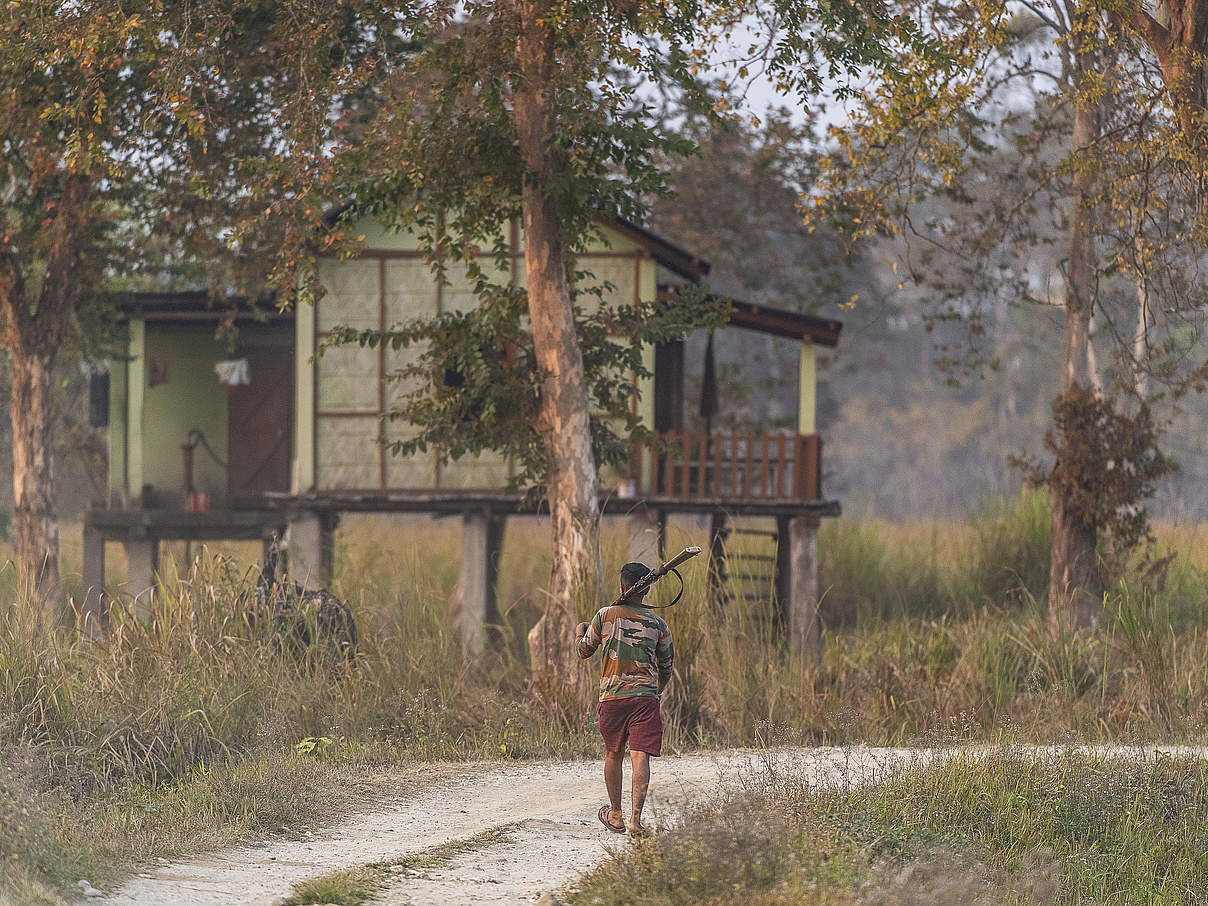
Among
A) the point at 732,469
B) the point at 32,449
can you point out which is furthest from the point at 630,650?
the point at 32,449

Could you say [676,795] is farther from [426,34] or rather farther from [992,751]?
[426,34]

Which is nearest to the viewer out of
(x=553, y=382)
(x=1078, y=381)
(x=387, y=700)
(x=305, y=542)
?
(x=387, y=700)

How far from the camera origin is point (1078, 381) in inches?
617

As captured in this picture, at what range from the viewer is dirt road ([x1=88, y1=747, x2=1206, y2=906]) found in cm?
657

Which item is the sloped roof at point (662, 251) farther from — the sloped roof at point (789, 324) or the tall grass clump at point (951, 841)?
the tall grass clump at point (951, 841)

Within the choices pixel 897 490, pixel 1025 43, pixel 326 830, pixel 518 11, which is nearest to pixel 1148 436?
pixel 1025 43

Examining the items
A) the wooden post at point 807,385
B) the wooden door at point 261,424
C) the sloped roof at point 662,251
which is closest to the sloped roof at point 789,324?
the wooden post at point 807,385

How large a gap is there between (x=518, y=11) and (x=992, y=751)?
6661 millimetres

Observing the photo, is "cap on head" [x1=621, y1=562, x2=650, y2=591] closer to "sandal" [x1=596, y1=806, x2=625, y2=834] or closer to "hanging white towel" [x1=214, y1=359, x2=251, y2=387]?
"sandal" [x1=596, y1=806, x2=625, y2=834]

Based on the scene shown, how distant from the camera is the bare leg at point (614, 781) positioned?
298 inches

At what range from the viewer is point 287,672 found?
10547 millimetres

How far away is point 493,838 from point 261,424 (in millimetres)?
13025

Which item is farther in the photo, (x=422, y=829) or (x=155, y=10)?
(x=155, y=10)

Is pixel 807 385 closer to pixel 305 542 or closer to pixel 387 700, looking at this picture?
pixel 305 542
